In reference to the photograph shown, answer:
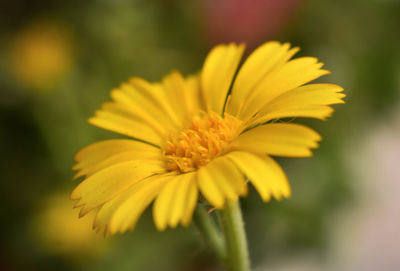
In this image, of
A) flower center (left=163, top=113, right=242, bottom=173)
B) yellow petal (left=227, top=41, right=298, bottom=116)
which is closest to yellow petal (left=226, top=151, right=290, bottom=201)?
flower center (left=163, top=113, right=242, bottom=173)

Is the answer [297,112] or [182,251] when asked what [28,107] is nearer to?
[182,251]

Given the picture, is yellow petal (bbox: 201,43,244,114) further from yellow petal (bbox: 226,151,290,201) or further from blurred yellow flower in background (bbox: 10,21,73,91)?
blurred yellow flower in background (bbox: 10,21,73,91)

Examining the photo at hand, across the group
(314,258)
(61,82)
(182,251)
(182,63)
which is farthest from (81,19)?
(314,258)

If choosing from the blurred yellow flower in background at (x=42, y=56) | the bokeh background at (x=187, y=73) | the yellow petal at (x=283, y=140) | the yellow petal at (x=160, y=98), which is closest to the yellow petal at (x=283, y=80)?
the yellow petal at (x=283, y=140)

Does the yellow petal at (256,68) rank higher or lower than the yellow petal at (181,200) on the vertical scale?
higher

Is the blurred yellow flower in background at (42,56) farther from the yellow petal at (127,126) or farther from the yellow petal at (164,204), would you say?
the yellow petal at (164,204)

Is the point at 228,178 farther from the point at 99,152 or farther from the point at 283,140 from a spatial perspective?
the point at 99,152
